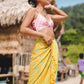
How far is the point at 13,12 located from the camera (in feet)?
15.3

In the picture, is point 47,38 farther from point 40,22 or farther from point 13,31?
point 13,31

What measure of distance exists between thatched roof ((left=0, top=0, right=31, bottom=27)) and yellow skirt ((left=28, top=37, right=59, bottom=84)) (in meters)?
3.00

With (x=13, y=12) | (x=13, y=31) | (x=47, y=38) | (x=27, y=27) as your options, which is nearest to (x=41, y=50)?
(x=47, y=38)

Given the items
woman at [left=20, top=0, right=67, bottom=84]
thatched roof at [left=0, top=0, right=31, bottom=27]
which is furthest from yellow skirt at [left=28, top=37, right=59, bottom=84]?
thatched roof at [left=0, top=0, right=31, bottom=27]

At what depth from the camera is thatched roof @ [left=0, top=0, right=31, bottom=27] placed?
4.61 m

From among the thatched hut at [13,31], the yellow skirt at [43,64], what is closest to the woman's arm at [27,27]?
the yellow skirt at [43,64]

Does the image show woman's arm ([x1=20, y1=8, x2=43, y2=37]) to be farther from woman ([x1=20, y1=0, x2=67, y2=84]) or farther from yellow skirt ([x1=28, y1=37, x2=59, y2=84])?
yellow skirt ([x1=28, y1=37, x2=59, y2=84])

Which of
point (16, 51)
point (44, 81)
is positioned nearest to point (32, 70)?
point (44, 81)

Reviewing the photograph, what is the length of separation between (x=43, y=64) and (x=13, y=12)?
10.9ft

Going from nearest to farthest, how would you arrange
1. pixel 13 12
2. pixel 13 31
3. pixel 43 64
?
1. pixel 43 64
2. pixel 13 12
3. pixel 13 31

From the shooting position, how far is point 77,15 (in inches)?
1258

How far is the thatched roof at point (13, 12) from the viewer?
461 cm

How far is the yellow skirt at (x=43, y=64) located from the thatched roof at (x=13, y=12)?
300cm

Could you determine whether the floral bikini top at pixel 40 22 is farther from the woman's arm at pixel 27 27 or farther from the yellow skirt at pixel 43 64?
the yellow skirt at pixel 43 64
